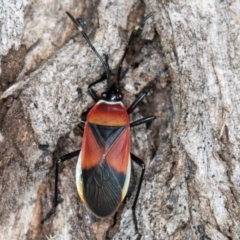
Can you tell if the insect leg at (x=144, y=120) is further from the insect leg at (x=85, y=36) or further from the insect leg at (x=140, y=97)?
the insect leg at (x=85, y=36)

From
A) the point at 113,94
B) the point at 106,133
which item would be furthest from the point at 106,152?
the point at 113,94

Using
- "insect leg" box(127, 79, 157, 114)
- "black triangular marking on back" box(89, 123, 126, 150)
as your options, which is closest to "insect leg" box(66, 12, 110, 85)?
"insect leg" box(127, 79, 157, 114)

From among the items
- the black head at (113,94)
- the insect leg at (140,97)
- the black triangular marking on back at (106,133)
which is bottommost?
the black triangular marking on back at (106,133)

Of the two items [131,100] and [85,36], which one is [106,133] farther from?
[85,36]

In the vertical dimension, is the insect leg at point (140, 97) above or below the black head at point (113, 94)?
below

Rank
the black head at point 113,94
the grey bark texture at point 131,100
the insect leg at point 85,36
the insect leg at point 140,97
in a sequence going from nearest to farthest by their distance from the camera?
the grey bark texture at point 131,100 < the insect leg at point 85,36 < the insect leg at point 140,97 < the black head at point 113,94

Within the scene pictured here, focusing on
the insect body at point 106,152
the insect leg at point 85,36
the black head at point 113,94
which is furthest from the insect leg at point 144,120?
the insect leg at point 85,36

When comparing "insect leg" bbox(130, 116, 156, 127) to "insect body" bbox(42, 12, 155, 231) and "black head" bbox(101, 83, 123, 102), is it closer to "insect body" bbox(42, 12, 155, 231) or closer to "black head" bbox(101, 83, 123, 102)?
"insect body" bbox(42, 12, 155, 231)
